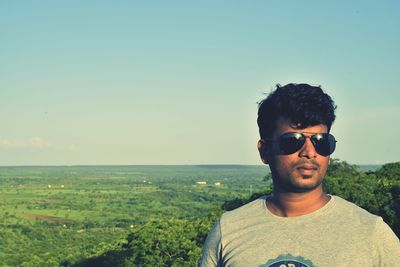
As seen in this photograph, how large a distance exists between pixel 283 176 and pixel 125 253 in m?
44.9

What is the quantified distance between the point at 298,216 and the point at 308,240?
207mm

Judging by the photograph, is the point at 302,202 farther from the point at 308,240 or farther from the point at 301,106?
the point at 301,106

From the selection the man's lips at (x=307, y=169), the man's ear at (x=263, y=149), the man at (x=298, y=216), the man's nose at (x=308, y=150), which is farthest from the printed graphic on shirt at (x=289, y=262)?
the man's ear at (x=263, y=149)

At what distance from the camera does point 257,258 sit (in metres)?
3.73

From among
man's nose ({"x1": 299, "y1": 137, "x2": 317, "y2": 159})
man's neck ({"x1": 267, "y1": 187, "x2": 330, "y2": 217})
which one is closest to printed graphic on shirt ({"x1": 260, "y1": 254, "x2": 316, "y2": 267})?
man's neck ({"x1": 267, "y1": 187, "x2": 330, "y2": 217})

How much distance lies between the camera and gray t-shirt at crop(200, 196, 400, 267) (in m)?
3.54

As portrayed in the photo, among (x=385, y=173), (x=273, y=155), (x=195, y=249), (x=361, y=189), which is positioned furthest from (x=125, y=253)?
(x=273, y=155)

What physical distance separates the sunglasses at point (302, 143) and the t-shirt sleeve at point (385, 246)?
24.7 inches

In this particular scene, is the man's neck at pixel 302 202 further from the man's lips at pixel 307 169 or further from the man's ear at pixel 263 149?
the man's ear at pixel 263 149

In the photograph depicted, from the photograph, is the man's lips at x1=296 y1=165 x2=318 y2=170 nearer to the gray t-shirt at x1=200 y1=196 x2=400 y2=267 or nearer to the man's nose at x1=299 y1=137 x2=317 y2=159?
the man's nose at x1=299 y1=137 x2=317 y2=159

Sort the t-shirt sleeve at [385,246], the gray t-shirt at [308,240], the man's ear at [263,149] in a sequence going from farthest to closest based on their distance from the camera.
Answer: the man's ear at [263,149] < the gray t-shirt at [308,240] < the t-shirt sleeve at [385,246]

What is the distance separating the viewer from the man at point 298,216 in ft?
11.8

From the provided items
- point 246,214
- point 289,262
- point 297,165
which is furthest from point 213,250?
point 297,165

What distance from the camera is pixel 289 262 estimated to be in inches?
142
